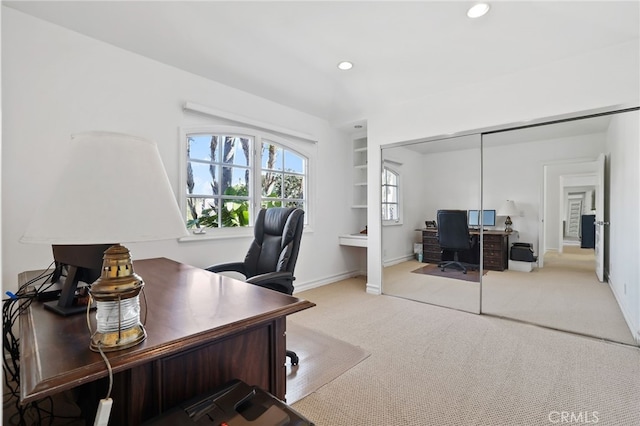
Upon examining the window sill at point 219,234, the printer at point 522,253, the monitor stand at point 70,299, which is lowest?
the printer at point 522,253

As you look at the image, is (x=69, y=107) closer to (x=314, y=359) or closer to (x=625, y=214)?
(x=314, y=359)

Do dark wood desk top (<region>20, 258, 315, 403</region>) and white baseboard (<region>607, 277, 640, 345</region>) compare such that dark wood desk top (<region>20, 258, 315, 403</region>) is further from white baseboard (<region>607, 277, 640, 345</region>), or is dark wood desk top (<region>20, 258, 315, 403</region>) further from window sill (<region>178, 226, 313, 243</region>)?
white baseboard (<region>607, 277, 640, 345</region>)

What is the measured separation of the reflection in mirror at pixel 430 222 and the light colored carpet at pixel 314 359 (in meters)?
1.55

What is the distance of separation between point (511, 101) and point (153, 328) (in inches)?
134

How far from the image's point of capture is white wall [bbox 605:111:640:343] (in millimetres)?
2541

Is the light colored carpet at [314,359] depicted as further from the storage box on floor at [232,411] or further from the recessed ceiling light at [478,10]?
the recessed ceiling light at [478,10]

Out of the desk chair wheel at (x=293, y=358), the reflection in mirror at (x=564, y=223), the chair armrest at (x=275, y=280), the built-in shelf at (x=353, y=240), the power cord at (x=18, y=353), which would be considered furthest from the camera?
the built-in shelf at (x=353, y=240)

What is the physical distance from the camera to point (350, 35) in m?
2.63

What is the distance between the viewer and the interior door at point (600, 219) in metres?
2.98

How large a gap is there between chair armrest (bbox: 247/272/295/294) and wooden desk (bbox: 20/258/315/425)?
496mm

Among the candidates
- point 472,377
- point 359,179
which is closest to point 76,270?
point 472,377

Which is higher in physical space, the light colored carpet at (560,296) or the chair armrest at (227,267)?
the chair armrest at (227,267)

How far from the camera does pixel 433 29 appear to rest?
8.37 feet

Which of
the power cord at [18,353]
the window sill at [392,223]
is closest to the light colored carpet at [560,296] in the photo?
the window sill at [392,223]
